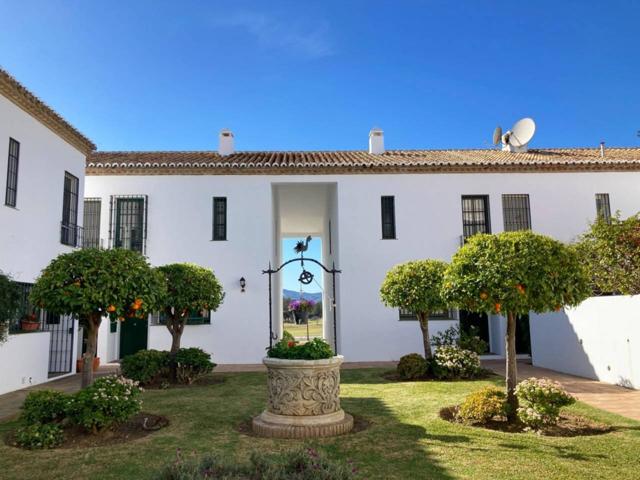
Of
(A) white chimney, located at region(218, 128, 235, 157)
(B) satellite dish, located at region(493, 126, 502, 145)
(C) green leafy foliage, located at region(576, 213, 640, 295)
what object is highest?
(B) satellite dish, located at region(493, 126, 502, 145)

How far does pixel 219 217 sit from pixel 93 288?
1009cm

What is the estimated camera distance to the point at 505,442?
6.32 metres

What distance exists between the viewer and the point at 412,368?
1195 centimetres

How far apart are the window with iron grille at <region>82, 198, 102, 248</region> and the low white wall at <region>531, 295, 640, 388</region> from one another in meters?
14.1

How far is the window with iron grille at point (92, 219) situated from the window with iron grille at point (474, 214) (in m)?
12.4

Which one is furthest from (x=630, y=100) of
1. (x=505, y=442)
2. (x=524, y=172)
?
(x=505, y=442)

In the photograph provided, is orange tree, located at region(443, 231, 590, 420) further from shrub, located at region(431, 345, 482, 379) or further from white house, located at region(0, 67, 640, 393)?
white house, located at region(0, 67, 640, 393)

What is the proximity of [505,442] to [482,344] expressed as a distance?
8264 millimetres

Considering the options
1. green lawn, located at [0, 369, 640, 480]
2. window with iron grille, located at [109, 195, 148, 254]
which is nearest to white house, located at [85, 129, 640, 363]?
window with iron grille, located at [109, 195, 148, 254]

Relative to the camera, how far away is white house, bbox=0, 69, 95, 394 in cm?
1040

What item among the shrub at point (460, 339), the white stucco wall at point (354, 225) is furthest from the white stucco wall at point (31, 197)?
the shrub at point (460, 339)

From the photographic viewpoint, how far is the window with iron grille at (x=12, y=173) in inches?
417

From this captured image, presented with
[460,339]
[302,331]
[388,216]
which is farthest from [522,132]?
[302,331]

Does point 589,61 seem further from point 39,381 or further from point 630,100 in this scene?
point 39,381
